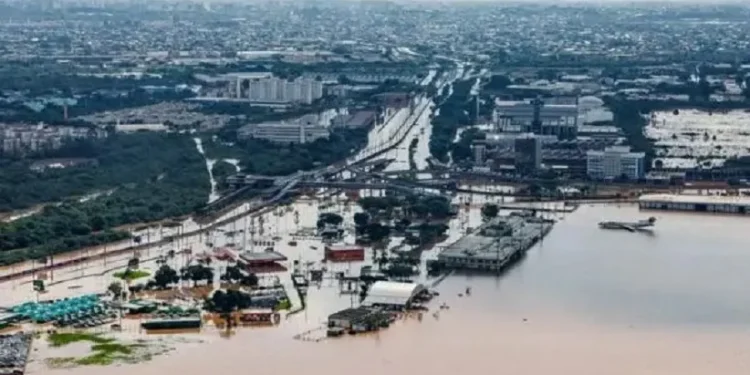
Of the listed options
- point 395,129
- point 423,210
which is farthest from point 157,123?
point 423,210

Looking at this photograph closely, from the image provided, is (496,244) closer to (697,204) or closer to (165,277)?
(165,277)

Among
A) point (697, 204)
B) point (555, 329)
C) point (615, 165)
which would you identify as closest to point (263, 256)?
point (555, 329)

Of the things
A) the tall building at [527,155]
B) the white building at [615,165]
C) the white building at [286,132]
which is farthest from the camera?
the white building at [286,132]

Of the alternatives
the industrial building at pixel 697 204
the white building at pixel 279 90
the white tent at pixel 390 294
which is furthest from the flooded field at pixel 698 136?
the white tent at pixel 390 294

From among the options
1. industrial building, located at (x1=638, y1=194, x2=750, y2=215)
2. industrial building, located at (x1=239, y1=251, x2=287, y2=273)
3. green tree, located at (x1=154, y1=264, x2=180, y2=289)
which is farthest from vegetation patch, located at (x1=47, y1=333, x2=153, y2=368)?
industrial building, located at (x1=638, y1=194, x2=750, y2=215)

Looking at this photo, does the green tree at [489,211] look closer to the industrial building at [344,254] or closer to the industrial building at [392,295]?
the industrial building at [344,254]

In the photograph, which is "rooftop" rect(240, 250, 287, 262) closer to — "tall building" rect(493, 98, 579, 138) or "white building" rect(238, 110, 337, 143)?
"white building" rect(238, 110, 337, 143)
